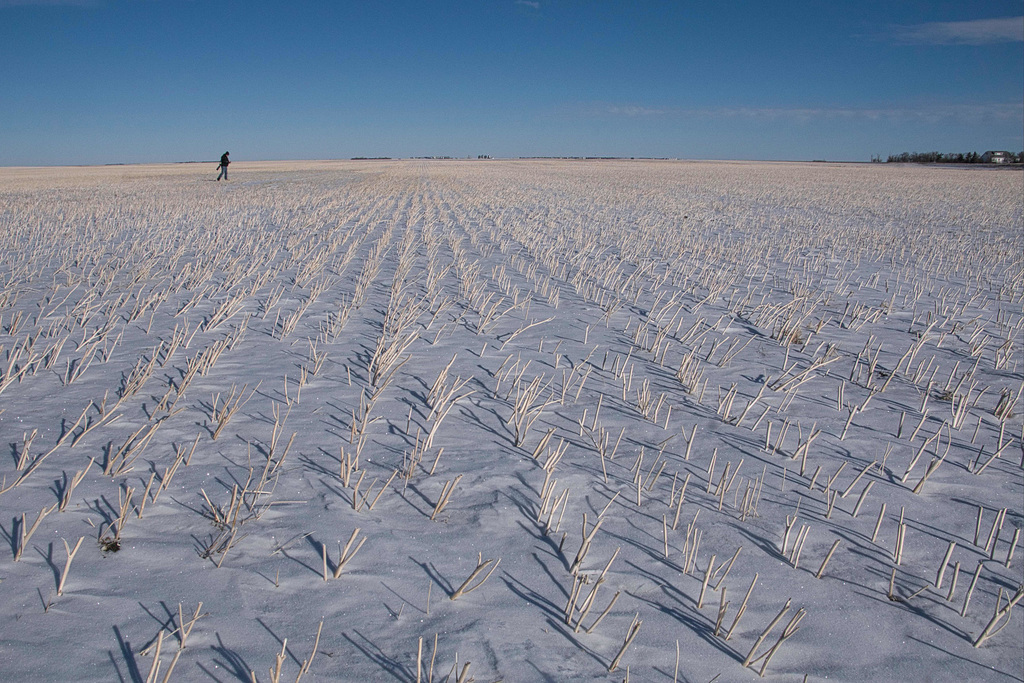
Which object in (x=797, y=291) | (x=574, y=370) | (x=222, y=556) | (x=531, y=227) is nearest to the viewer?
(x=222, y=556)

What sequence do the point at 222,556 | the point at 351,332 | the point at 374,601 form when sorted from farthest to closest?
1. the point at 351,332
2. the point at 222,556
3. the point at 374,601

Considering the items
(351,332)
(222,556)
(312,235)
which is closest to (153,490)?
(222,556)

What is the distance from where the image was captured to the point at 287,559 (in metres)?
2.58

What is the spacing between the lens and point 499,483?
3295 mm

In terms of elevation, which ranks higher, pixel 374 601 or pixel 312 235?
pixel 312 235

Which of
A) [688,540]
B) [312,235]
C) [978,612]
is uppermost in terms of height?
[312,235]

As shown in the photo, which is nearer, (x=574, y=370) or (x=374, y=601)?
(x=374, y=601)

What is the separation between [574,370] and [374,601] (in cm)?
287

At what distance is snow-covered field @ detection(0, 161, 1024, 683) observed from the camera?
7.29ft

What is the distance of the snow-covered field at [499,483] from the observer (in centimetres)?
222

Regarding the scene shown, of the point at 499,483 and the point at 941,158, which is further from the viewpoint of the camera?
the point at 941,158

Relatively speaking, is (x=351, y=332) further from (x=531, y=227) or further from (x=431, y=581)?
(x=531, y=227)

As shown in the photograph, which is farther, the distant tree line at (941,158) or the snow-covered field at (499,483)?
the distant tree line at (941,158)

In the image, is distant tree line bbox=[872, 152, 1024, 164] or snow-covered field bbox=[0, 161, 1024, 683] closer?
snow-covered field bbox=[0, 161, 1024, 683]
